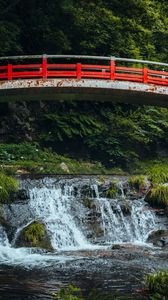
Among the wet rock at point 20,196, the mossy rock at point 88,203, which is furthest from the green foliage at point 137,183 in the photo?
the wet rock at point 20,196

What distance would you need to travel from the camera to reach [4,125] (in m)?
27.9

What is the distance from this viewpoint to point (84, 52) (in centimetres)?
2966

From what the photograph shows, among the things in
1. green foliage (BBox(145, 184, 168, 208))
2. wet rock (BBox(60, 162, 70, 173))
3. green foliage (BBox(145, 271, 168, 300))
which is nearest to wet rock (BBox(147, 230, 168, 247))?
green foliage (BBox(145, 184, 168, 208))

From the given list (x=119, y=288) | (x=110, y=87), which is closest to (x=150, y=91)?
(x=110, y=87)

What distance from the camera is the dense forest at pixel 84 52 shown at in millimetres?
26812

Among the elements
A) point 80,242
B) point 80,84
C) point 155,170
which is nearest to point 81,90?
point 80,84

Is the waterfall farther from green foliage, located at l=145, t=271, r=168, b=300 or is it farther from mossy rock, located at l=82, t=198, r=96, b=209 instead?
green foliage, located at l=145, t=271, r=168, b=300

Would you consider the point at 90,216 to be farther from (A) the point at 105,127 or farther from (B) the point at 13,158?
(A) the point at 105,127

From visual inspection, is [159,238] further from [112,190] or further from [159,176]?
[159,176]

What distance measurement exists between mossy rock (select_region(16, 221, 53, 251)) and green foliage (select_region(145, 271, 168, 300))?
6654mm

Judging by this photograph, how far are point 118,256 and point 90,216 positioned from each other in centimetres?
430

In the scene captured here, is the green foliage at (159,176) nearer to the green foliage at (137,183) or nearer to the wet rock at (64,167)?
the green foliage at (137,183)

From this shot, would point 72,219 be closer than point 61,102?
Yes

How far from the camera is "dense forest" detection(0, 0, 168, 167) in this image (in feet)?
88.0
